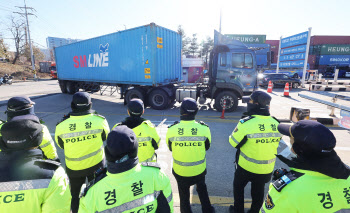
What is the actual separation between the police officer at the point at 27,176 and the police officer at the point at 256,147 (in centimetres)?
204

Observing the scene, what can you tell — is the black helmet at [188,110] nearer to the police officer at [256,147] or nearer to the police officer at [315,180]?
the police officer at [256,147]

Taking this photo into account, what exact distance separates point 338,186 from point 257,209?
1561 mm

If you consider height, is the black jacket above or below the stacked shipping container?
below

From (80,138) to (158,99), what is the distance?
277 inches

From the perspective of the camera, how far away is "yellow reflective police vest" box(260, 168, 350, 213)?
114cm

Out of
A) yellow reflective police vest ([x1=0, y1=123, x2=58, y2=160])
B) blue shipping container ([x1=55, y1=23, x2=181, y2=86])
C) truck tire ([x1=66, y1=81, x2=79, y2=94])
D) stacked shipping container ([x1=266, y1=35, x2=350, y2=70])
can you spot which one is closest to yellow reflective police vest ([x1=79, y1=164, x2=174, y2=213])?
yellow reflective police vest ([x1=0, y1=123, x2=58, y2=160])

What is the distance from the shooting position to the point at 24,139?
4.77 feet

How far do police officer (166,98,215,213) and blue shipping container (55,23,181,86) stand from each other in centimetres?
662

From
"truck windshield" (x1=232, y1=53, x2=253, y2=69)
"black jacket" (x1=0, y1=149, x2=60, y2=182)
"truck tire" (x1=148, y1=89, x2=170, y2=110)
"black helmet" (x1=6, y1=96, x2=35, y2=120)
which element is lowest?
"truck tire" (x1=148, y1=89, x2=170, y2=110)

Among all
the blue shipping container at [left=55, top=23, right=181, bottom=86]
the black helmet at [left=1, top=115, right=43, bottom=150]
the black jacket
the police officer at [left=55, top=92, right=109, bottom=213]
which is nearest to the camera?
the black jacket

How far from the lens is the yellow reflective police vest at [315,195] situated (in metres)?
1.14

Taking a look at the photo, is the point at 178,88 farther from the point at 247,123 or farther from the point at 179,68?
the point at 247,123

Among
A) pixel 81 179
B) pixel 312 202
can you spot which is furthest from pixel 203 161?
pixel 81 179

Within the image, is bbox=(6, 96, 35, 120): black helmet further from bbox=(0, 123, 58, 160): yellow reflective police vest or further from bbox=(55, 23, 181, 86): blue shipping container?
bbox=(55, 23, 181, 86): blue shipping container
